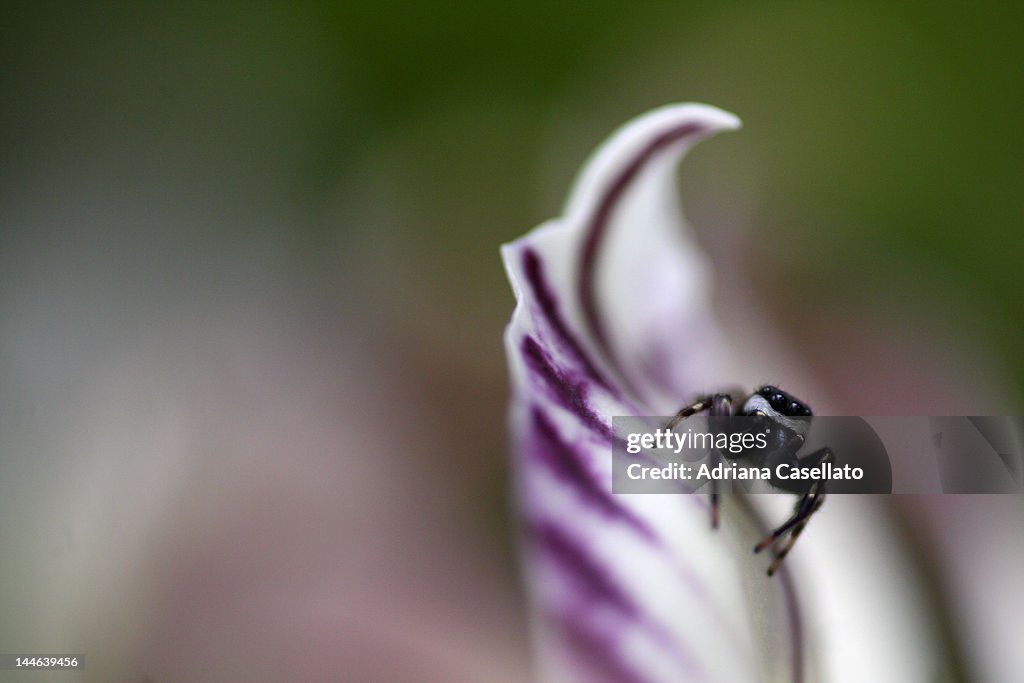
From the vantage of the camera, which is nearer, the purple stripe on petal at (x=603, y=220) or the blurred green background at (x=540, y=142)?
the purple stripe on petal at (x=603, y=220)

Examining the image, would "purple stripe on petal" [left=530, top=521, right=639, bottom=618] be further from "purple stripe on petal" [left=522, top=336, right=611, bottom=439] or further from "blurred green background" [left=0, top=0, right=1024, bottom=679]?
"blurred green background" [left=0, top=0, right=1024, bottom=679]

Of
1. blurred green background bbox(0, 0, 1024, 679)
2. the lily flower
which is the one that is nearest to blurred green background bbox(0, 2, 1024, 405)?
blurred green background bbox(0, 0, 1024, 679)

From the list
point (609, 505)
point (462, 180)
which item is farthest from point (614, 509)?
point (462, 180)

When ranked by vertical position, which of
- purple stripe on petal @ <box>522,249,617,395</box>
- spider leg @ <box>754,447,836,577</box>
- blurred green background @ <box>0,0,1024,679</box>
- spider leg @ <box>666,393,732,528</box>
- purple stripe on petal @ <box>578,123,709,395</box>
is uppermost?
blurred green background @ <box>0,0,1024,679</box>

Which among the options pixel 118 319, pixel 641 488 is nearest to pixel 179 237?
pixel 118 319

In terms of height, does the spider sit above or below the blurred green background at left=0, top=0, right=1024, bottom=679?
below

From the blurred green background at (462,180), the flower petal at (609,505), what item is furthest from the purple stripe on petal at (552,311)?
the blurred green background at (462,180)

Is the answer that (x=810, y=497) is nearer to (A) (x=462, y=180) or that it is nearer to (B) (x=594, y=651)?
(B) (x=594, y=651)

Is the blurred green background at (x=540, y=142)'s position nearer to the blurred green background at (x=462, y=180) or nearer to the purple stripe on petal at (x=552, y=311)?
the blurred green background at (x=462, y=180)
